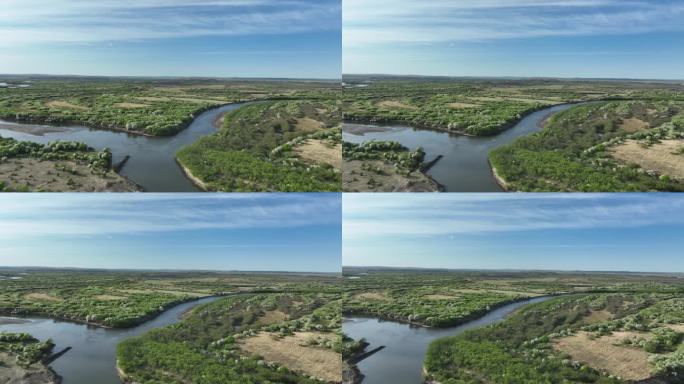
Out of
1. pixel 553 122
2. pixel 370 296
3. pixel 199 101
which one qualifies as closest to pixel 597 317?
pixel 553 122

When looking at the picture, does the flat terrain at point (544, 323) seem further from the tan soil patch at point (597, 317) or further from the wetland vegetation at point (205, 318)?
the wetland vegetation at point (205, 318)

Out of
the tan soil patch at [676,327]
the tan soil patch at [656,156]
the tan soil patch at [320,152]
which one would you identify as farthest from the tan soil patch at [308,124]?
the tan soil patch at [676,327]

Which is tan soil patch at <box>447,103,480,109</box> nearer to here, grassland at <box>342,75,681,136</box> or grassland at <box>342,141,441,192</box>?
grassland at <box>342,75,681,136</box>

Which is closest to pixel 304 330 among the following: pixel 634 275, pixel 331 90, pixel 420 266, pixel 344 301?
pixel 344 301

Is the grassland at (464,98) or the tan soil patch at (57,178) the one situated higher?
the grassland at (464,98)

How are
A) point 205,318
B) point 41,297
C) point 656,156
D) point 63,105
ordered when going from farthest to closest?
point 41,297 → point 205,318 → point 63,105 → point 656,156

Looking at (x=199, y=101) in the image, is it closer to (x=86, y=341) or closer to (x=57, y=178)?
(x=57, y=178)

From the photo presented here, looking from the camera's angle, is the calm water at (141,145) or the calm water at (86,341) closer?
the calm water at (141,145)

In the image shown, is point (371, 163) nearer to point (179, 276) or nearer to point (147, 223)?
point (147, 223)

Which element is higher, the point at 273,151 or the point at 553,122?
the point at 553,122
